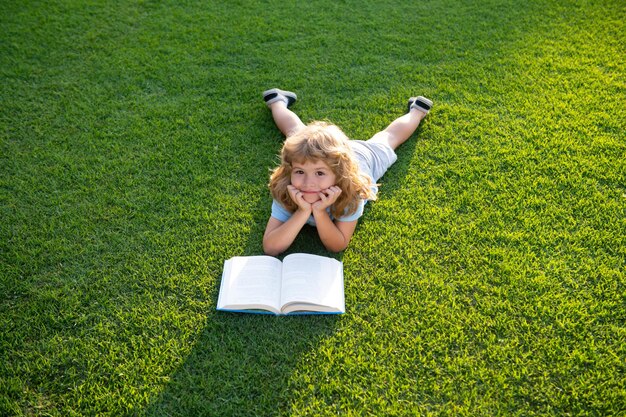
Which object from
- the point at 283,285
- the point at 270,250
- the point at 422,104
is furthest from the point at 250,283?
the point at 422,104

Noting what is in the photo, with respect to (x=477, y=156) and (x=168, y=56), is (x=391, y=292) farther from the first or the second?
(x=168, y=56)

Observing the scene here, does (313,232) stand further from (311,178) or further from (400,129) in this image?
(400,129)

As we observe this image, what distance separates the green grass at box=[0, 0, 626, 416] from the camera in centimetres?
253

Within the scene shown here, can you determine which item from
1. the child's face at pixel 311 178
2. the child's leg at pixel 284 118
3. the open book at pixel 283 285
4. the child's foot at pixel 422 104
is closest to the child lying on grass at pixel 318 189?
the child's face at pixel 311 178

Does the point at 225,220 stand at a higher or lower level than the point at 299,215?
lower

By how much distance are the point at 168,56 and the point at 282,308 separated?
3.31m

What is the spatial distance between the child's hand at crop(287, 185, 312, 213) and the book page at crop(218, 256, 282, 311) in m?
0.39

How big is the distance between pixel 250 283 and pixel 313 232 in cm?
67

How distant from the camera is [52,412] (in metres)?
2.43

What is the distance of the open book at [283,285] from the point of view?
2.72 m

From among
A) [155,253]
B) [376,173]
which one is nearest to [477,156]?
[376,173]

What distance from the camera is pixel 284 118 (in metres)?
3.97

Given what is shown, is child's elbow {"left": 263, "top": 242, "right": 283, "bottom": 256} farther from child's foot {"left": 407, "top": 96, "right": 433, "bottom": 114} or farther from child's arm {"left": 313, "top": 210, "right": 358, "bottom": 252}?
child's foot {"left": 407, "top": 96, "right": 433, "bottom": 114}

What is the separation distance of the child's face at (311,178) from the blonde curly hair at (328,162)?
34mm
